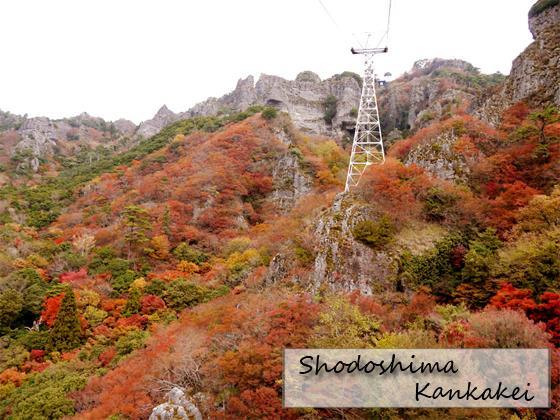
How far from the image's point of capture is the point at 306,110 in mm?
68000

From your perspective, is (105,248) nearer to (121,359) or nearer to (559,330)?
(121,359)

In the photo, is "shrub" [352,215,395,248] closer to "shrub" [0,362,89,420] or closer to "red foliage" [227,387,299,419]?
Result: "red foliage" [227,387,299,419]

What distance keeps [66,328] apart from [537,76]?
32752 millimetres

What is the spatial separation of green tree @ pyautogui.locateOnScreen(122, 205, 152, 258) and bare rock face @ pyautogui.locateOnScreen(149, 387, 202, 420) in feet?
62.2

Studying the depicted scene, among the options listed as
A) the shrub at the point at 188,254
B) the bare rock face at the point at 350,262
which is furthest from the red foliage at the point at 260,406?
the shrub at the point at 188,254

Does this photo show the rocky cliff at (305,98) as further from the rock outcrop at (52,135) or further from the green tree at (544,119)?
the green tree at (544,119)

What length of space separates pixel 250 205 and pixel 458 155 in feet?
69.4

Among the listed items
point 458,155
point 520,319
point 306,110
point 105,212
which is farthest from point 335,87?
point 520,319

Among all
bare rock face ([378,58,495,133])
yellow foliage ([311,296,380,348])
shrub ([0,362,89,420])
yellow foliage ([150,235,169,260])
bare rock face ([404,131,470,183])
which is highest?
bare rock face ([378,58,495,133])

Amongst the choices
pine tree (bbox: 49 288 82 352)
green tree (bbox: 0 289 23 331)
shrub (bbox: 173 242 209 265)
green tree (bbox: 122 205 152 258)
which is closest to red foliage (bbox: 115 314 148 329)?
pine tree (bbox: 49 288 82 352)

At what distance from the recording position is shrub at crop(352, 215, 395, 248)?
16906 millimetres

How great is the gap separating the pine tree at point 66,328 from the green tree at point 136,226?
8.25 meters

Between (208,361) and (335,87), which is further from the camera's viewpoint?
(335,87)

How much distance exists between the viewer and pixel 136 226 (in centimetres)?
3116
